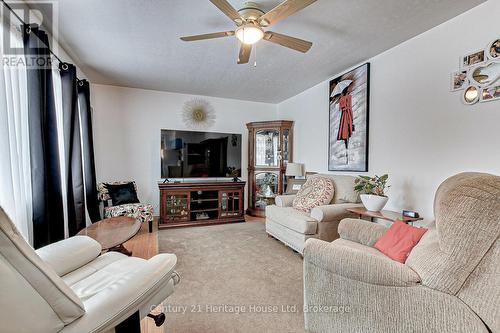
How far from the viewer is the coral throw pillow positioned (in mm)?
1443

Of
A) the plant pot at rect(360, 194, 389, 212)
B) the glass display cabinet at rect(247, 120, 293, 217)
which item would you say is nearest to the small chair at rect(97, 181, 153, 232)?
the glass display cabinet at rect(247, 120, 293, 217)

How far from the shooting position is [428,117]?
232 centimetres

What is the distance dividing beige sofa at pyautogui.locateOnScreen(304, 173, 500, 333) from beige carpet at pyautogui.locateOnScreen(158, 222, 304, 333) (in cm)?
48

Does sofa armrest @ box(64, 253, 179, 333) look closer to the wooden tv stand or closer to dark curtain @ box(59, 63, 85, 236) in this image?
dark curtain @ box(59, 63, 85, 236)

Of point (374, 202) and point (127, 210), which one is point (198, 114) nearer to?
point (127, 210)

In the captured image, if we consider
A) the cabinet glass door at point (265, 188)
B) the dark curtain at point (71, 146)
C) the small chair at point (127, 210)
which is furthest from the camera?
the cabinet glass door at point (265, 188)

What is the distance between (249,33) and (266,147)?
3069mm

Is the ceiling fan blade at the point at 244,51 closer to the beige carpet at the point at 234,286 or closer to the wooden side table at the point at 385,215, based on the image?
the wooden side table at the point at 385,215

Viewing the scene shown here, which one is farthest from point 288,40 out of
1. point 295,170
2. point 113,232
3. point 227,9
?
point 295,170

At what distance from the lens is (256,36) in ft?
6.19

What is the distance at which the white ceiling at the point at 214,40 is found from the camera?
194 cm

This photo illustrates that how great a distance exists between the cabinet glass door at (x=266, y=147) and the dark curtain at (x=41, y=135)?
10.9ft

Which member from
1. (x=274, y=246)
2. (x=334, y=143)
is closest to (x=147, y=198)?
(x=274, y=246)

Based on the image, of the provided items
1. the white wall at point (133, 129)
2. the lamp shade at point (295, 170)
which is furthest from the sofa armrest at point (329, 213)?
the white wall at point (133, 129)
